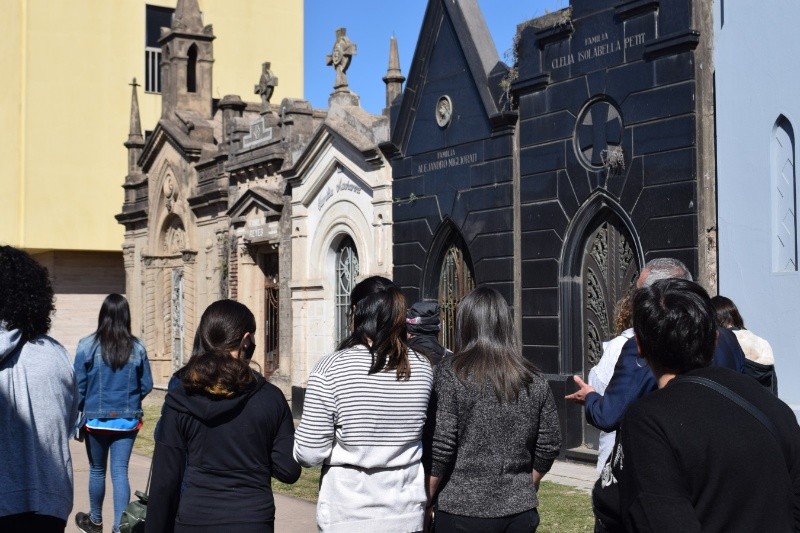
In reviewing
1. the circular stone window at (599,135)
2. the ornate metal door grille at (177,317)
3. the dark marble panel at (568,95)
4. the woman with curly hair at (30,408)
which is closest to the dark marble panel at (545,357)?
the circular stone window at (599,135)

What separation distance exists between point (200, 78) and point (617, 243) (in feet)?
48.7

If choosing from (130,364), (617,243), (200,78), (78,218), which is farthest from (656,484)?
(78,218)

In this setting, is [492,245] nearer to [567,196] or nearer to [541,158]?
[541,158]

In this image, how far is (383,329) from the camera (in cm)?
476

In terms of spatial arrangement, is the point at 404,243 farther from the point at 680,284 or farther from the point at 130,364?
the point at 680,284

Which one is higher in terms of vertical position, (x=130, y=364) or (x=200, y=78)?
(x=200, y=78)

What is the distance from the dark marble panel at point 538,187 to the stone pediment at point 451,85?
82 centimetres

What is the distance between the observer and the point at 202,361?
4715 millimetres

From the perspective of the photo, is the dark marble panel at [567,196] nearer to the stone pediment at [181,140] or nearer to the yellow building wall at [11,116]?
the stone pediment at [181,140]

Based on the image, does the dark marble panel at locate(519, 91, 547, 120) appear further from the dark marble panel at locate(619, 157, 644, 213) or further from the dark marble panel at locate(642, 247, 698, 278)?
the dark marble panel at locate(642, 247, 698, 278)

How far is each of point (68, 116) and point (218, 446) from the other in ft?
84.9

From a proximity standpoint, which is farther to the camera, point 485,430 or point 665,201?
point 665,201

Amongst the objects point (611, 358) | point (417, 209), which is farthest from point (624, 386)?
point (417, 209)

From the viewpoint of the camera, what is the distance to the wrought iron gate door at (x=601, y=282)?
12070 millimetres
